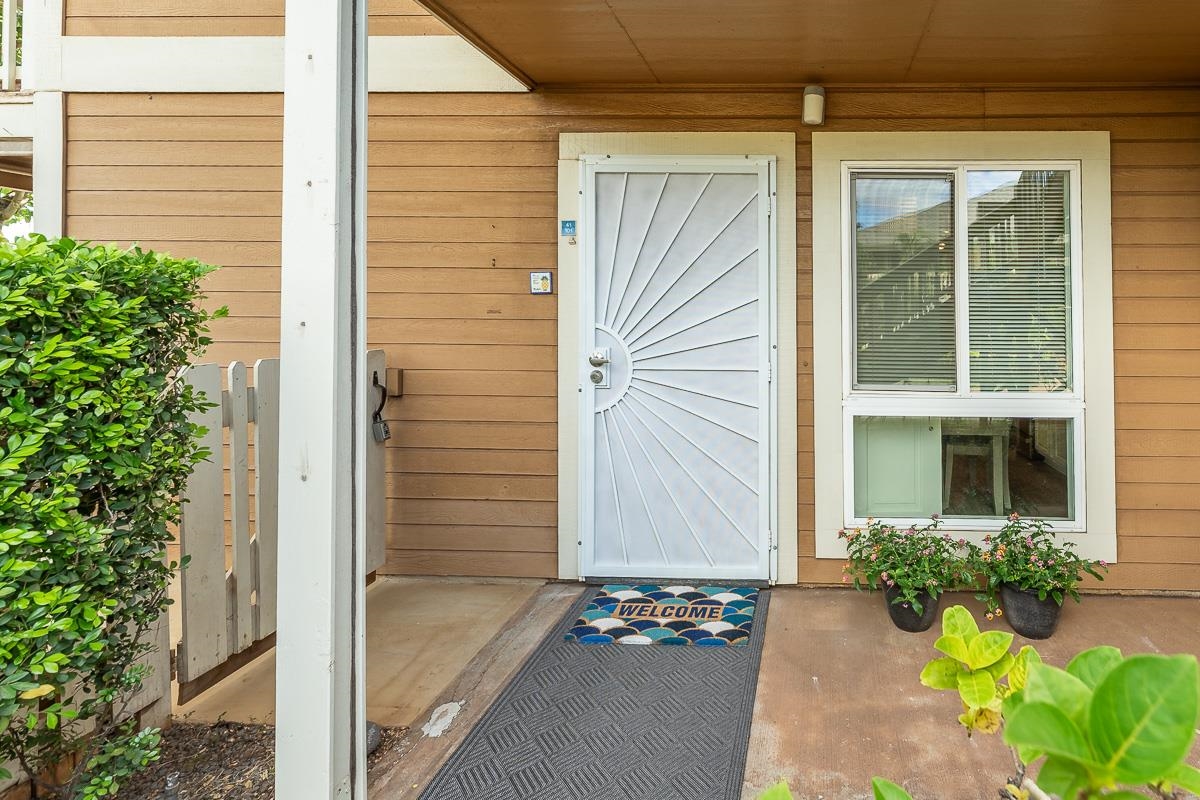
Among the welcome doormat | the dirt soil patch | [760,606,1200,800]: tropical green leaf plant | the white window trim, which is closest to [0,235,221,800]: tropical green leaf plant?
the dirt soil patch

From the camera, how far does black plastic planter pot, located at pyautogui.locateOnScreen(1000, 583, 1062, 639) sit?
121 inches

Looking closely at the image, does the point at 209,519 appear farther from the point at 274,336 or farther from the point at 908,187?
the point at 908,187

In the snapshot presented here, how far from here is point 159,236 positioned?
3959 mm

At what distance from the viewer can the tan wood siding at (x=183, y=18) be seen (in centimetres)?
386

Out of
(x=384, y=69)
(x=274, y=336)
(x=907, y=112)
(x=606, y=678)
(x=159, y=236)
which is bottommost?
(x=606, y=678)

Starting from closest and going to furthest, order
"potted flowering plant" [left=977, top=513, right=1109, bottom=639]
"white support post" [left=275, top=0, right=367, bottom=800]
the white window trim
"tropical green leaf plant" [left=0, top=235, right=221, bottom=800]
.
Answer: "tropical green leaf plant" [left=0, top=235, right=221, bottom=800]
"white support post" [left=275, top=0, right=367, bottom=800]
"potted flowering plant" [left=977, top=513, right=1109, bottom=639]
the white window trim

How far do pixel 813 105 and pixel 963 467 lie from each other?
72.1 inches

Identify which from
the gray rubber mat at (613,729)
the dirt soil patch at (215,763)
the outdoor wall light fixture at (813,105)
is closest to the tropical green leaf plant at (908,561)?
the gray rubber mat at (613,729)

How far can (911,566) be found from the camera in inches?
127

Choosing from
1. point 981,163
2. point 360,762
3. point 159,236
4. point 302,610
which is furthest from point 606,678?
point 159,236

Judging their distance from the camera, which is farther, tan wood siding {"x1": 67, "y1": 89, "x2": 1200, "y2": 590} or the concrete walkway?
tan wood siding {"x1": 67, "y1": 89, "x2": 1200, "y2": 590}

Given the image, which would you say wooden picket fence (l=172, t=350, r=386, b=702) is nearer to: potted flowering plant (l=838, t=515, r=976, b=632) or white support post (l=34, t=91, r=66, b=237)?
white support post (l=34, t=91, r=66, b=237)

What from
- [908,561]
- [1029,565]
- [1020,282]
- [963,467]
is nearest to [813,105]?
[1020,282]

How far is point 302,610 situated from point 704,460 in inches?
92.9
